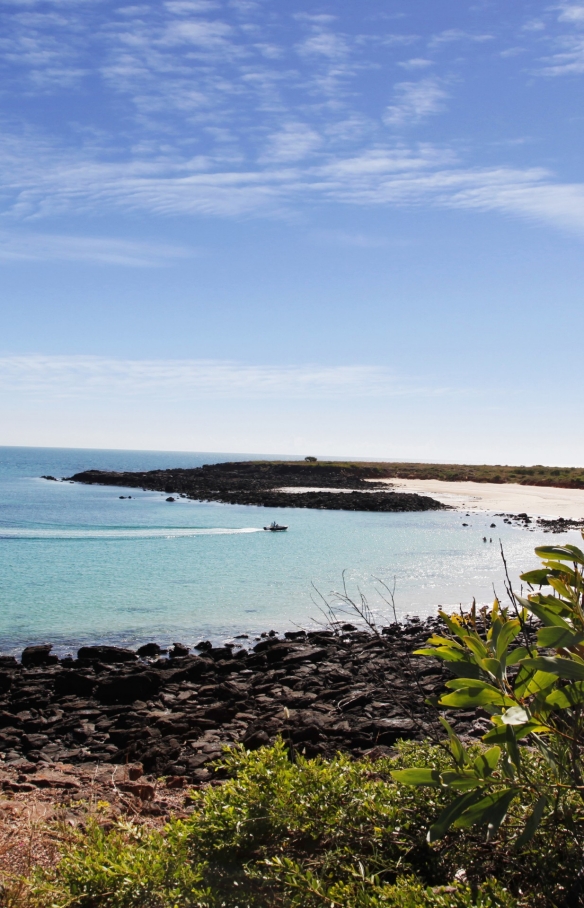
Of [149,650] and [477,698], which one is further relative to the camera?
[149,650]

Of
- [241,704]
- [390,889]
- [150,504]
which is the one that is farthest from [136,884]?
[150,504]

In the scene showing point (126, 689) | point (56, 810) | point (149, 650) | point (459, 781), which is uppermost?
point (459, 781)

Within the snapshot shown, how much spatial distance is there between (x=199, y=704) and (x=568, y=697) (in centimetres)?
931

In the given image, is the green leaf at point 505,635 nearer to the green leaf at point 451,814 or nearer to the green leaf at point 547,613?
the green leaf at point 547,613

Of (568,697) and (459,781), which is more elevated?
(568,697)

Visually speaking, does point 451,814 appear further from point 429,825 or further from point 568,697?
point 429,825

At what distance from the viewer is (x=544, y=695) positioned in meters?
2.86

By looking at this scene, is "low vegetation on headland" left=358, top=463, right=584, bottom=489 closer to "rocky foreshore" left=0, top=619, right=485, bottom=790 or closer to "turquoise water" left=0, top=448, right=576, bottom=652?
"turquoise water" left=0, top=448, right=576, bottom=652

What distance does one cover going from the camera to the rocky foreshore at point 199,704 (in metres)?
8.67

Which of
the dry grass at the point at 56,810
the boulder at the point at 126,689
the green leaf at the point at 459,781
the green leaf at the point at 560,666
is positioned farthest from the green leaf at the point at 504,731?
the boulder at the point at 126,689

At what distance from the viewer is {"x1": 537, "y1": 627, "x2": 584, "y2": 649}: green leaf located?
8.47 feet

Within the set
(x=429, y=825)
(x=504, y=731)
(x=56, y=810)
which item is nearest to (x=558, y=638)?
(x=504, y=731)

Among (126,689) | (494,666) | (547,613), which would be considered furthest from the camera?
(126,689)

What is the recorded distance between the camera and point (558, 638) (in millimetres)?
2611
